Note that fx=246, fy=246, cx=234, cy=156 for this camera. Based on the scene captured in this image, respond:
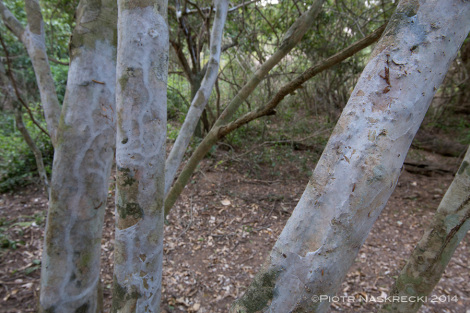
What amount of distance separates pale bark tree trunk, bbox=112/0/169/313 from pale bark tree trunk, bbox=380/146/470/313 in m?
1.51

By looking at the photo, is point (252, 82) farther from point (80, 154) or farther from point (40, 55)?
point (40, 55)

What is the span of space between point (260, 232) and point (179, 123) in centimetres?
405

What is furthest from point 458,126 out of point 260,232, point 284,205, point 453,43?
point 453,43

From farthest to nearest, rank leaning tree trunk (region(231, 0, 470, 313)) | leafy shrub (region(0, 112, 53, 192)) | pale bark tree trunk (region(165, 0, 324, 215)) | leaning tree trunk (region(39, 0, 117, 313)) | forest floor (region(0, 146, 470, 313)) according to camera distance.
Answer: leafy shrub (region(0, 112, 53, 192)) < forest floor (region(0, 146, 470, 313)) < pale bark tree trunk (region(165, 0, 324, 215)) < leaning tree trunk (region(39, 0, 117, 313)) < leaning tree trunk (region(231, 0, 470, 313))

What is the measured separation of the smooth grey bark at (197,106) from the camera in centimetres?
178

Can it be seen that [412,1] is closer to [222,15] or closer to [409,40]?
[409,40]

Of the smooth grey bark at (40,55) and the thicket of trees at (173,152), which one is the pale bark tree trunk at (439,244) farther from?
the smooth grey bark at (40,55)

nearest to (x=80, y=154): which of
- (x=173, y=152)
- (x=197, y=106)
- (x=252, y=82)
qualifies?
(x=173, y=152)

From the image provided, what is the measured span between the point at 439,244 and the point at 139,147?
1.72 metres

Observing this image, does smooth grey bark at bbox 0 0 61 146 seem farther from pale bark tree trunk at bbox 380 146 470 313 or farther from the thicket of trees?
pale bark tree trunk at bbox 380 146 470 313

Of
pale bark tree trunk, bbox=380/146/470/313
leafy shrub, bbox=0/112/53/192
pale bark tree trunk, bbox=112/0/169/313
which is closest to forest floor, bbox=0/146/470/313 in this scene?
leafy shrub, bbox=0/112/53/192

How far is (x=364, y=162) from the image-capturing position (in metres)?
0.62

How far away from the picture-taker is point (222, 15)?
2125 millimetres

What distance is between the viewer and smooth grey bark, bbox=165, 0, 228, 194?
178cm
